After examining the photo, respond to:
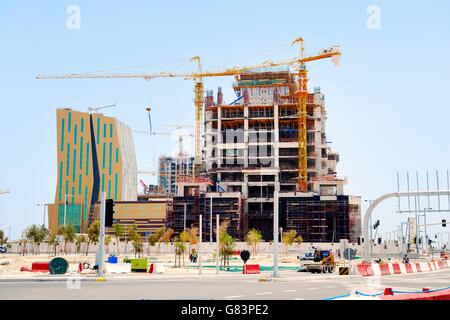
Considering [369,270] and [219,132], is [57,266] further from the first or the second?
[219,132]

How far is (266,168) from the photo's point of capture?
146 meters

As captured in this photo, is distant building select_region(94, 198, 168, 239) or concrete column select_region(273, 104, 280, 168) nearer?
concrete column select_region(273, 104, 280, 168)

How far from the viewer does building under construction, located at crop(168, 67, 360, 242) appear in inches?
5428

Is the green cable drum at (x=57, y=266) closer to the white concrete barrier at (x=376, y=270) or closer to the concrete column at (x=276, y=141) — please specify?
the white concrete barrier at (x=376, y=270)

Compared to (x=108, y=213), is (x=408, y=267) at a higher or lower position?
lower

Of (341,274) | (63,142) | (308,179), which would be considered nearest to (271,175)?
(308,179)

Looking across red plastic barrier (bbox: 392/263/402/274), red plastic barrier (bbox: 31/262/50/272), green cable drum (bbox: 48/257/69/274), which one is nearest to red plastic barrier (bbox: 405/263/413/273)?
red plastic barrier (bbox: 392/263/402/274)

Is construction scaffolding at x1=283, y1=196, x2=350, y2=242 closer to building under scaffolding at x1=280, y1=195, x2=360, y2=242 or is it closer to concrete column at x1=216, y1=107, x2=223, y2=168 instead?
building under scaffolding at x1=280, y1=195, x2=360, y2=242

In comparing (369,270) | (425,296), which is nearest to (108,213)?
(369,270)
